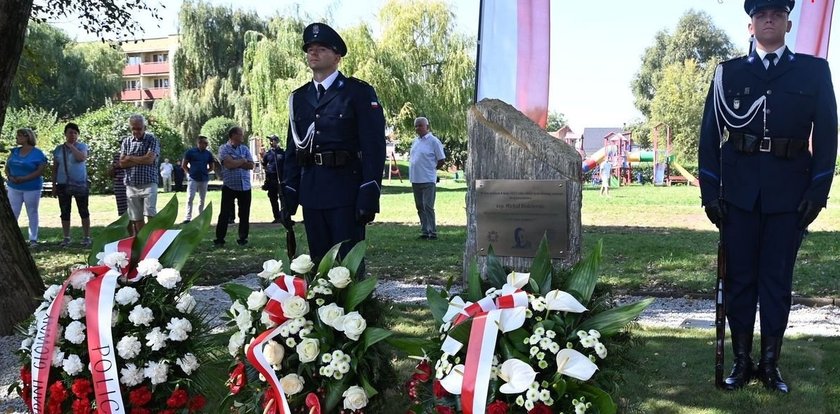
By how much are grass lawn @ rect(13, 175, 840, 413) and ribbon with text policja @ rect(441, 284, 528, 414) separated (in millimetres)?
598

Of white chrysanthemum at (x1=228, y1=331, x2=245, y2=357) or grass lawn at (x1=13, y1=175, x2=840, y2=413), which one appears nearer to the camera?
white chrysanthemum at (x1=228, y1=331, x2=245, y2=357)

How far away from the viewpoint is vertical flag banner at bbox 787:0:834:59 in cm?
646

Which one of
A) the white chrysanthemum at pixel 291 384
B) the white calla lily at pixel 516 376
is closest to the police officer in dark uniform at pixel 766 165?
the white calla lily at pixel 516 376

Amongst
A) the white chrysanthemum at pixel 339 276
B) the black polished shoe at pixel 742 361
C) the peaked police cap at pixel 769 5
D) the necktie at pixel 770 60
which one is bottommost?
the black polished shoe at pixel 742 361

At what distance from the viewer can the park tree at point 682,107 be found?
49.8m

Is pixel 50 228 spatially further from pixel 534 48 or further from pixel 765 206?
pixel 765 206

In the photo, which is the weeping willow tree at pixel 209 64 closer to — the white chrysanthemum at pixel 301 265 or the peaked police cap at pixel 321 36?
the peaked police cap at pixel 321 36

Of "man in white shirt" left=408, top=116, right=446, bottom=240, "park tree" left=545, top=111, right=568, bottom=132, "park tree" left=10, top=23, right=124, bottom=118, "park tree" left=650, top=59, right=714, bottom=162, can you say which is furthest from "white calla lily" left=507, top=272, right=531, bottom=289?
"park tree" left=545, top=111, right=568, bottom=132

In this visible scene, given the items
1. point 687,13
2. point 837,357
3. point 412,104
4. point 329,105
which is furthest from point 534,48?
point 687,13

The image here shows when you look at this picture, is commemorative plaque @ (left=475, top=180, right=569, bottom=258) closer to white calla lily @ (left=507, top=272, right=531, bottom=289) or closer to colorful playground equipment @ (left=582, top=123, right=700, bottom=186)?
white calla lily @ (left=507, top=272, right=531, bottom=289)

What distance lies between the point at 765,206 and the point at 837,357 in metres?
1.42

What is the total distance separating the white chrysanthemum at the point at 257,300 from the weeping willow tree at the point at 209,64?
1257 inches

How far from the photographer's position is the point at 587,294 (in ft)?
9.78

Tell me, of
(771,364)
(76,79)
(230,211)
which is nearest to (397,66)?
(230,211)
